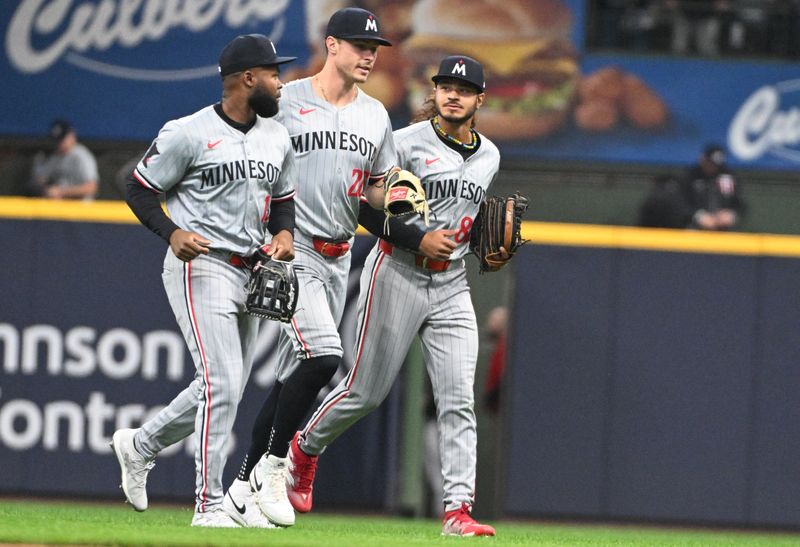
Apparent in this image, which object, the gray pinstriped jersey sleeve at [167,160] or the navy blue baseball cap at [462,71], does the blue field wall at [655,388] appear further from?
the gray pinstriped jersey sleeve at [167,160]

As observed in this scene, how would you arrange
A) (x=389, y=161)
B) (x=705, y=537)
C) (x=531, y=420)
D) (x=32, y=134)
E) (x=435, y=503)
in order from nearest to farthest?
(x=389, y=161), (x=705, y=537), (x=531, y=420), (x=435, y=503), (x=32, y=134)

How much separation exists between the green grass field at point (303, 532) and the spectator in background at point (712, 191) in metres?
4.26

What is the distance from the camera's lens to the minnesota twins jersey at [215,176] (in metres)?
5.25

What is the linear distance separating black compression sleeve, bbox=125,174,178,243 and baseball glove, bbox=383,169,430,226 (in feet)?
2.74

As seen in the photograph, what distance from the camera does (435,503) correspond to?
873 cm

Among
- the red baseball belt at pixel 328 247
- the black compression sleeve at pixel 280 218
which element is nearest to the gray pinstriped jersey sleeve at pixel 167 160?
the black compression sleeve at pixel 280 218

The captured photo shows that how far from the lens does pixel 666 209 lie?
11.7 m

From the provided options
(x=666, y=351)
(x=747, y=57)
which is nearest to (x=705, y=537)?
(x=666, y=351)

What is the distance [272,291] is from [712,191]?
289 inches

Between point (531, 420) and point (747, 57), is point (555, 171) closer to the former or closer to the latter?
point (747, 57)

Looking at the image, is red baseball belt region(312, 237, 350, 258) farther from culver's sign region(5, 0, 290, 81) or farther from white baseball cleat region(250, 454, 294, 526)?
culver's sign region(5, 0, 290, 81)

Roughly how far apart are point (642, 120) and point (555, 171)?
0.94 metres

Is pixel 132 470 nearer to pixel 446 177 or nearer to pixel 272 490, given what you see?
pixel 272 490

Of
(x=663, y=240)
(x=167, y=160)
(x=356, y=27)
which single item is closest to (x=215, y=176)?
(x=167, y=160)
